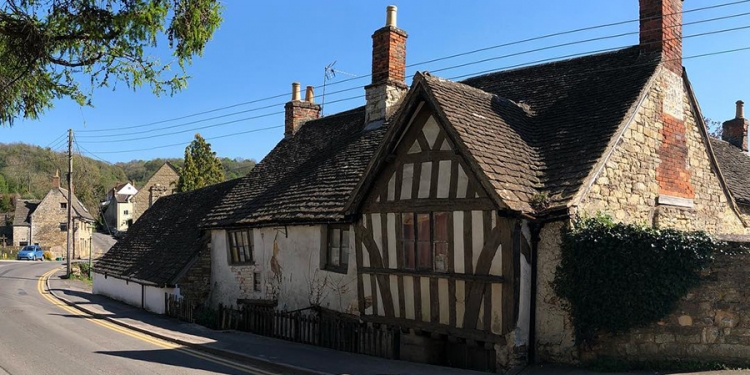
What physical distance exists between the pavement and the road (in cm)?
39

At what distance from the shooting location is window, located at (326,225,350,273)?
1436 centimetres

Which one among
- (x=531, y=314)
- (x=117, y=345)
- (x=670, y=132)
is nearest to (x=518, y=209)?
(x=531, y=314)

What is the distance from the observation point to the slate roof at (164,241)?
2062cm

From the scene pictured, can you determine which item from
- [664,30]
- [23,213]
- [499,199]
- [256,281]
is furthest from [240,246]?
[23,213]

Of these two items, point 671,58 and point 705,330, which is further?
point 671,58

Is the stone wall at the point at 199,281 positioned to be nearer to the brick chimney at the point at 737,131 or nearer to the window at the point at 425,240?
the window at the point at 425,240

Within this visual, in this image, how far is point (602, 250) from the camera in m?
9.47

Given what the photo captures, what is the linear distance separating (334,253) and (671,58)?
9.39 metres

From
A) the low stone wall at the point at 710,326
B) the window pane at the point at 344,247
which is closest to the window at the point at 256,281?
the window pane at the point at 344,247

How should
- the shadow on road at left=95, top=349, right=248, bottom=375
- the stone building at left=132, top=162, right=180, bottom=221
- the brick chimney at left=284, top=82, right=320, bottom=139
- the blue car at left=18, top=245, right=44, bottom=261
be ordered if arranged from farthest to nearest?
the stone building at left=132, top=162, right=180, bottom=221 < the blue car at left=18, top=245, right=44, bottom=261 < the brick chimney at left=284, top=82, right=320, bottom=139 < the shadow on road at left=95, top=349, right=248, bottom=375

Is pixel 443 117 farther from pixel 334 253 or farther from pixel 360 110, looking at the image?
pixel 360 110

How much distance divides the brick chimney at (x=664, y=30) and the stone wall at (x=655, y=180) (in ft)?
1.60

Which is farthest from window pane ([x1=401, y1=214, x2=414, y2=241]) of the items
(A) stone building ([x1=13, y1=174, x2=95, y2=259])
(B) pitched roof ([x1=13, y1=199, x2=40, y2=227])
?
(B) pitched roof ([x1=13, y1=199, x2=40, y2=227])

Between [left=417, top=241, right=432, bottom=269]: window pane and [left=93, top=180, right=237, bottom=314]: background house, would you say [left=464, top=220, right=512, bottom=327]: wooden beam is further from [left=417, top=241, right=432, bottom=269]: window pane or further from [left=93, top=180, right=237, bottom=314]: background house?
[left=93, top=180, right=237, bottom=314]: background house
